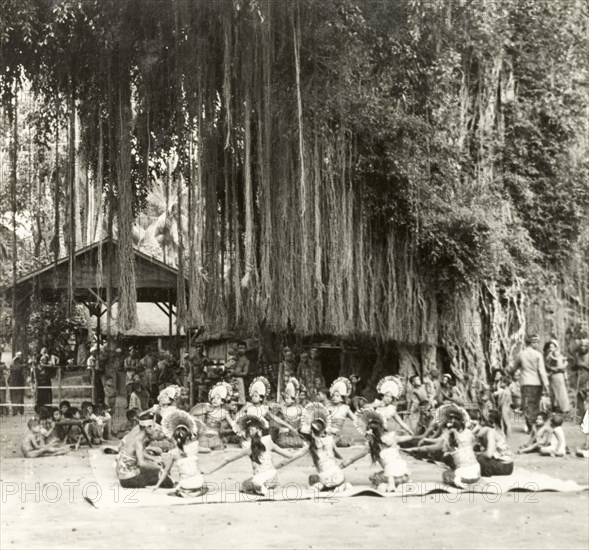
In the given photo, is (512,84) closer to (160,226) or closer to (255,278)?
(255,278)

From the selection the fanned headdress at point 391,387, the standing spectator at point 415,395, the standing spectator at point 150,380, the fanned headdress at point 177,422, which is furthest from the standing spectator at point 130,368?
the fanned headdress at point 391,387

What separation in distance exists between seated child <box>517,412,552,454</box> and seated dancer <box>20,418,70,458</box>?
4.91 metres

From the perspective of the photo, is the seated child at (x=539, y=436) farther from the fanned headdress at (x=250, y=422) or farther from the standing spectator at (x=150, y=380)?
the standing spectator at (x=150, y=380)

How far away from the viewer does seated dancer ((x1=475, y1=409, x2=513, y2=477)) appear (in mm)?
7440

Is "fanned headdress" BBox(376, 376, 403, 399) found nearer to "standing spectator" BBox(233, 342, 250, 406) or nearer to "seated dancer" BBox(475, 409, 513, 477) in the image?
"seated dancer" BBox(475, 409, 513, 477)

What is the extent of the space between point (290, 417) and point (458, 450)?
8.61ft

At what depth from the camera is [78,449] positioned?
9484 millimetres

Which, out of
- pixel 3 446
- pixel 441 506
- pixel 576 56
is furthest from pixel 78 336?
pixel 441 506

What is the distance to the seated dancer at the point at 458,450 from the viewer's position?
7.04 m

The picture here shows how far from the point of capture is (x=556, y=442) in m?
8.68

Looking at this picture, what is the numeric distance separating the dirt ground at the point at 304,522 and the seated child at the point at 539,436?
Answer: 4.96ft

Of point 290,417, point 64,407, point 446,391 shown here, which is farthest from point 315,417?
point 446,391

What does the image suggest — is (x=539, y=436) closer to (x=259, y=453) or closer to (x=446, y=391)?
(x=446, y=391)

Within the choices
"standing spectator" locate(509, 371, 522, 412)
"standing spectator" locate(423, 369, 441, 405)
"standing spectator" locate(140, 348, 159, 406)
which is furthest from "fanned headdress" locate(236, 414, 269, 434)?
"standing spectator" locate(140, 348, 159, 406)
